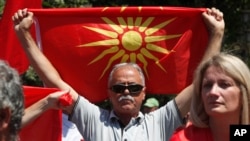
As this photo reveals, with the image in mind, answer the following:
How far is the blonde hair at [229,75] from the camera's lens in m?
3.72

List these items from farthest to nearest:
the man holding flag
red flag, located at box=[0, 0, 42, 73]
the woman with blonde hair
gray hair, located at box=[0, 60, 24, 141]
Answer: red flag, located at box=[0, 0, 42, 73] < the man holding flag < the woman with blonde hair < gray hair, located at box=[0, 60, 24, 141]

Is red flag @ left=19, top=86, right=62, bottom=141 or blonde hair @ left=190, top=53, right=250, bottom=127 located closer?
blonde hair @ left=190, top=53, right=250, bottom=127

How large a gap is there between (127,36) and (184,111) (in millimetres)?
978

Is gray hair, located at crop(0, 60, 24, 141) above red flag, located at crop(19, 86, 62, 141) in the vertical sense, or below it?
above

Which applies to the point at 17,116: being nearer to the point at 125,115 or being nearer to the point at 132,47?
the point at 125,115

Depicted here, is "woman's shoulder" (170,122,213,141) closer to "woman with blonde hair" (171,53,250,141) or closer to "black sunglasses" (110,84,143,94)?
"woman with blonde hair" (171,53,250,141)

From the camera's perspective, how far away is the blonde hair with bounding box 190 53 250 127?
147 inches

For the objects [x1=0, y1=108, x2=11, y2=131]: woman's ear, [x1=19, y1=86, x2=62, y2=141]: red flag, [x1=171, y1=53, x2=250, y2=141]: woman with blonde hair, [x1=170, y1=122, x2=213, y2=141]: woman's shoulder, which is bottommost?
[x1=19, y1=86, x2=62, y2=141]: red flag

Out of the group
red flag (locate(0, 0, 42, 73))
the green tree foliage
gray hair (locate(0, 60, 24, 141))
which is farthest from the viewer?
the green tree foliage

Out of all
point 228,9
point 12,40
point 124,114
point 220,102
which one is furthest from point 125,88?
point 228,9

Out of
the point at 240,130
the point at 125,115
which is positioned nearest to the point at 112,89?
the point at 125,115

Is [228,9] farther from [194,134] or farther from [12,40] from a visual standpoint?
[194,134]

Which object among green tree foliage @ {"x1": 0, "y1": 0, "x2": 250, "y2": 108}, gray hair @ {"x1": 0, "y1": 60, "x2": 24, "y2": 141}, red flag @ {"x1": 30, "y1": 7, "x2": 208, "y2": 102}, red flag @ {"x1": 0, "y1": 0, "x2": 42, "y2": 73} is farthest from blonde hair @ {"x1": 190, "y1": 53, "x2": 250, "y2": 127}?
green tree foliage @ {"x1": 0, "y1": 0, "x2": 250, "y2": 108}

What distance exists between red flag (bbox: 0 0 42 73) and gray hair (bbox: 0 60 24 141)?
10.4ft
